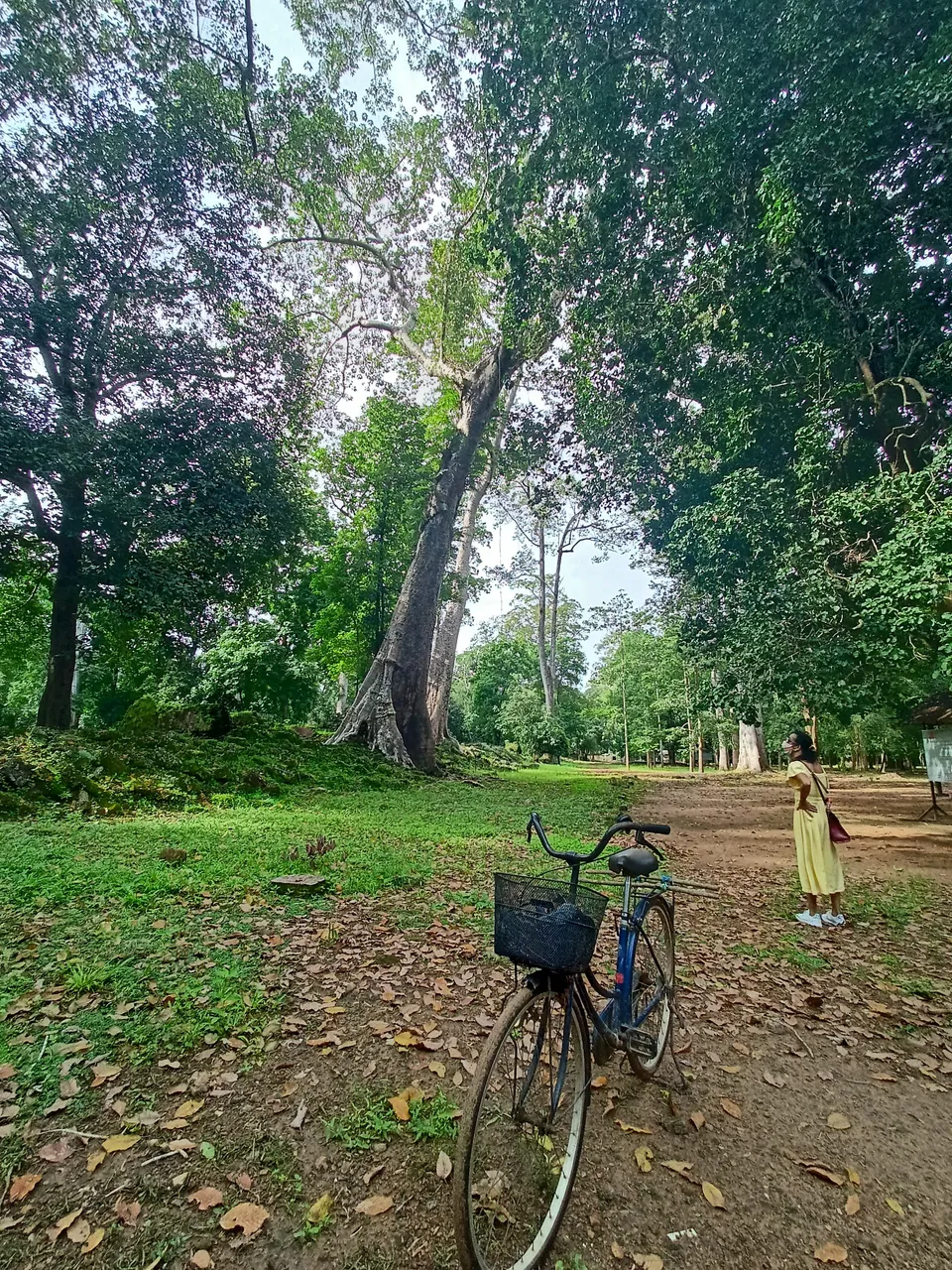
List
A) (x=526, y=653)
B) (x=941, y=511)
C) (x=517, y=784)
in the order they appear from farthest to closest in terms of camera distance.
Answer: (x=526, y=653)
(x=517, y=784)
(x=941, y=511)

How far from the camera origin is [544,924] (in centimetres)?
199

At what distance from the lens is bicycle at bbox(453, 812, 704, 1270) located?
1.93 m

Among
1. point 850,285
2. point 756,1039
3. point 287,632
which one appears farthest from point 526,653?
point 756,1039

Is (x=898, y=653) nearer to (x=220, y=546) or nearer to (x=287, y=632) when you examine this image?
(x=220, y=546)

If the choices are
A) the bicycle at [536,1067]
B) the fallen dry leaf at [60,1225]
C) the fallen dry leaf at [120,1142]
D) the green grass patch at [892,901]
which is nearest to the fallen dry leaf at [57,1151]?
the fallen dry leaf at [120,1142]

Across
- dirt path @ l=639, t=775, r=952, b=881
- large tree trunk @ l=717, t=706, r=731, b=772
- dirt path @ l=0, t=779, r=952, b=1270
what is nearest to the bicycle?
dirt path @ l=0, t=779, r=952, b=1270

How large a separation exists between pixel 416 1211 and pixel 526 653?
38940 millimetres

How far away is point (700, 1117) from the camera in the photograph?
2.82 m

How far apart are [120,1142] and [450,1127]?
1.39 metres

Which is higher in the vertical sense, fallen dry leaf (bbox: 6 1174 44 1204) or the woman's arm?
the woman's arm

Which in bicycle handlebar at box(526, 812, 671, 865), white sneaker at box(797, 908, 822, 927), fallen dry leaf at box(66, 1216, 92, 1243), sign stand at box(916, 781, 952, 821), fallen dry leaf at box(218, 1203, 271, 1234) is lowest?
fallen dry leaf at box(218, 1203, 271, 1234)

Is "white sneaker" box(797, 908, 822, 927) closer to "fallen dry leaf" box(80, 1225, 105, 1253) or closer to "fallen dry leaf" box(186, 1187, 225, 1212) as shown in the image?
"fallen dry leaf" box(186, 1187, 225, 1212)

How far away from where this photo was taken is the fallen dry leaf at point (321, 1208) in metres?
2.12

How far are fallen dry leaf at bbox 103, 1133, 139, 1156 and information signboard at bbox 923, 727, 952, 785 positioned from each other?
43.3ft
